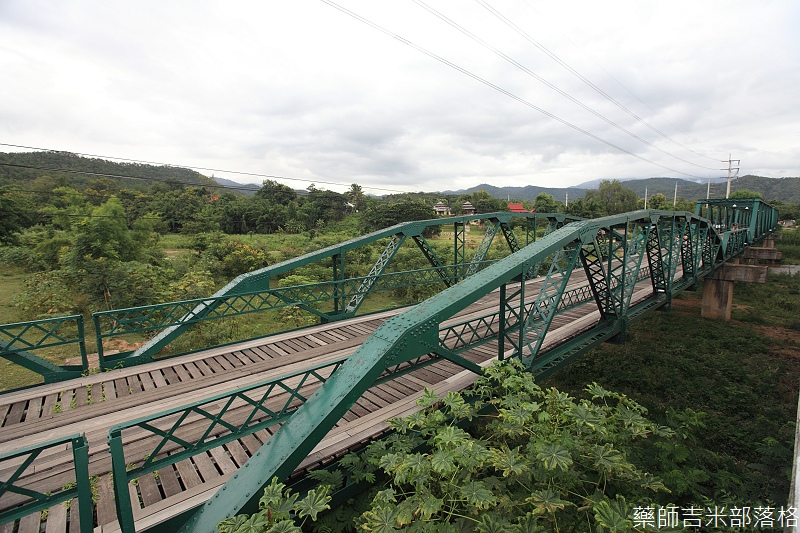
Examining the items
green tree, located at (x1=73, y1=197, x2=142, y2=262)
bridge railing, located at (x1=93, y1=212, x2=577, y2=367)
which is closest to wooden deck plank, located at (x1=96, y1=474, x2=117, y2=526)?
bridge railing, located at (x1=93, y1=212, x2=577, y2=367)

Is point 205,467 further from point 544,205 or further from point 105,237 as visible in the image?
point 544,205

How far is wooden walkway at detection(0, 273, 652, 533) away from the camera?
12.6ft

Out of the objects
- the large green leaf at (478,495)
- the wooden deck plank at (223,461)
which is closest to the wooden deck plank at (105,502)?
the wooden deck plank at (223,461)

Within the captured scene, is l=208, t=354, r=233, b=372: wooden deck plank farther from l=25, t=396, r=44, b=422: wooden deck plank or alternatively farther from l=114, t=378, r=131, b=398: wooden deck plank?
l=25, t=396, r=44, b=422: wooden deck plank

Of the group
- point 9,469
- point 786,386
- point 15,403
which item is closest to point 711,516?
point 9,469

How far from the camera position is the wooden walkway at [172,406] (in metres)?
3.83

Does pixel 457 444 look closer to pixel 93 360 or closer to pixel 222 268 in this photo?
pixel 93 360

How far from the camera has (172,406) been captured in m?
5.54

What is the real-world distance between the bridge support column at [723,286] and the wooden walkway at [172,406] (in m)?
15.9

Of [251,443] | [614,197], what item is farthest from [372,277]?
[614,197]

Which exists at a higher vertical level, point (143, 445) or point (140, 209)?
point (140, 209)

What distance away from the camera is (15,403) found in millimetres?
5496

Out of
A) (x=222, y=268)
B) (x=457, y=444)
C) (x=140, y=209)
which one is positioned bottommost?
(x=222, y=268)

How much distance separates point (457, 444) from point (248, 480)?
6.59ft
